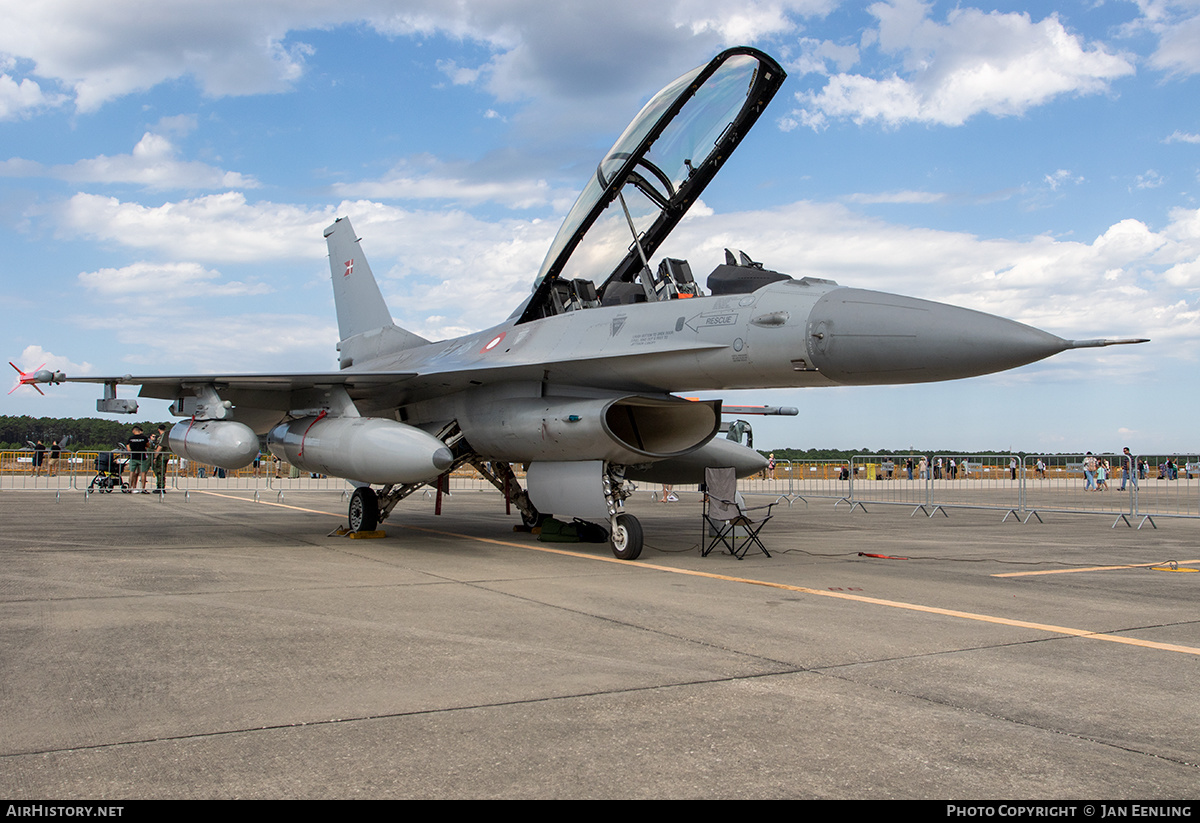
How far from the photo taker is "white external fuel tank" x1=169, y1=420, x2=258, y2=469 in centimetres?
945

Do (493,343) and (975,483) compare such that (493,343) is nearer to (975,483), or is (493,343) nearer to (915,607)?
(915,607)

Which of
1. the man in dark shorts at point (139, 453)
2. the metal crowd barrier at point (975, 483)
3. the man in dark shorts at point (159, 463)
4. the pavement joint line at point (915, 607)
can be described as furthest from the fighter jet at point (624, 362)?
the man in dark shorts at point (139, 453)

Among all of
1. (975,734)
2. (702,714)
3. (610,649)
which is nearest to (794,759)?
(702,714)

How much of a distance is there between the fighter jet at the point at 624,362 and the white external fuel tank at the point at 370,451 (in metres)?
0.02

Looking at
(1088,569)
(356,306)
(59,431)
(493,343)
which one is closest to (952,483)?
(356,306)

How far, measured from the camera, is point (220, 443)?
375 inches

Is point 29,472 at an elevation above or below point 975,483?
below

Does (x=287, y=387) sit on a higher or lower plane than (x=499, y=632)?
higher

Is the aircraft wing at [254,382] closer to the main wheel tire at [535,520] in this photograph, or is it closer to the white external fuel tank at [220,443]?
the white external fuel tank at [220,443]

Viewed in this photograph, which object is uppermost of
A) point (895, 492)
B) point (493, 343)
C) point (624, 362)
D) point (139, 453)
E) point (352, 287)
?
point (352, 287)

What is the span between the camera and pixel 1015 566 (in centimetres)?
804

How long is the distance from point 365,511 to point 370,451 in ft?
6.28

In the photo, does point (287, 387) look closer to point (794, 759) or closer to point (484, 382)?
point (484, 382)
